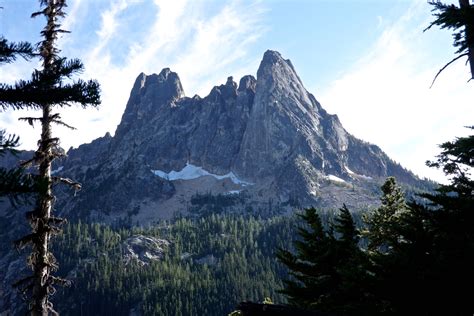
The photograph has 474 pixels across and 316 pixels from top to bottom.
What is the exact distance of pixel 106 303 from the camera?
18038 cm

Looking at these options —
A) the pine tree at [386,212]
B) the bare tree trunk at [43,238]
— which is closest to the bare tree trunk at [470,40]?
the bare tree trunk at [43,238]

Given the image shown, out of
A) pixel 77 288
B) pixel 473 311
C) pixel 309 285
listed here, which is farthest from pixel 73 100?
pixel 77 288

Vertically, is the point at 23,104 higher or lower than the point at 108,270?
higher

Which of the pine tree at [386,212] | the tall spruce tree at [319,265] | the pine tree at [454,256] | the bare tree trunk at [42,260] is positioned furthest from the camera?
the pine tree at [386,212]

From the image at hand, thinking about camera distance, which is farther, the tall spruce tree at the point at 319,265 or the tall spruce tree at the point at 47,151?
the tall spruce tree at the point at 319,265

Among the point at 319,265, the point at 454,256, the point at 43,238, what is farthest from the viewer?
the point at 319,265

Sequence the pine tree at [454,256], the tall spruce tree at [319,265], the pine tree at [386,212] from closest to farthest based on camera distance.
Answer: the pine tree at [454,256] → the tall spruce tree at [319,265] → the pine tree at [386,212]

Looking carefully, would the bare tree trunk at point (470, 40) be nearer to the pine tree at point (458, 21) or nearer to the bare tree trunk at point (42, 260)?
the pine tree at point (458, 21)

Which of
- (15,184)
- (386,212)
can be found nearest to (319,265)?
(15,184)

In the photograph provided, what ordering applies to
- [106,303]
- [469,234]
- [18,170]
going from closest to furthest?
1. [18,170]
2. [469,234]
3. [106,303]

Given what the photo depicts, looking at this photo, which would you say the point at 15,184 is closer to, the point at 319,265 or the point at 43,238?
the point at 43,238

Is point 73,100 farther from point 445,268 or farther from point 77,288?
point 77,288

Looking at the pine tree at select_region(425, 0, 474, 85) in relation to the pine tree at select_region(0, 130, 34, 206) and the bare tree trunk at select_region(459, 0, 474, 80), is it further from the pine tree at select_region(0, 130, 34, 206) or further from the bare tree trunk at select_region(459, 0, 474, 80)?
the pine tree at select_region(0, 130, 34, 206)

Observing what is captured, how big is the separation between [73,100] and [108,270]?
206223mm
